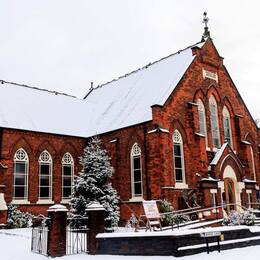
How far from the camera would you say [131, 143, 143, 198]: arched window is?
2846 centimetres

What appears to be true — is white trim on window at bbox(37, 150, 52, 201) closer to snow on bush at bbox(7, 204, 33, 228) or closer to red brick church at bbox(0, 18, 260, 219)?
red brick church at bbox(0, 18, 260, 219)

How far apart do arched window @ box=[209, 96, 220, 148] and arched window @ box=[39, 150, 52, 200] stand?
13467mm

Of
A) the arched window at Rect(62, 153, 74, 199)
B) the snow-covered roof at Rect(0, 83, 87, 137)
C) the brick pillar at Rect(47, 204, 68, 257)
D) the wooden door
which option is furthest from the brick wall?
the brick pillar at Rect(47, 204, 68, 257)

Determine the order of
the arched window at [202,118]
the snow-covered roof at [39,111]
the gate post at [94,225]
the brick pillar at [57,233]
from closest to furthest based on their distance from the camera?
1. the brick pillar at [57,233]
2. the gate post at [94,225]
3. the arched window at [202,118]
4. the snow-covered roof at [39,111]

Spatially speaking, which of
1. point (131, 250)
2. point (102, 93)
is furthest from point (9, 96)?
point (131, 250)

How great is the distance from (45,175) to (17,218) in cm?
494

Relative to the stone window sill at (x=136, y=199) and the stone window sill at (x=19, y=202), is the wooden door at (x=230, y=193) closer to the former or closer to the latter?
the stone window sill at (x=136, y=199)

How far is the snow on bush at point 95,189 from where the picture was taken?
24438 millimetres

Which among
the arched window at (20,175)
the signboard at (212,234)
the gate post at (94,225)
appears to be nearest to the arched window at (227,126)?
the arched window at (20,175)

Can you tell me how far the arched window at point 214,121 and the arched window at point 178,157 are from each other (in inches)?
171

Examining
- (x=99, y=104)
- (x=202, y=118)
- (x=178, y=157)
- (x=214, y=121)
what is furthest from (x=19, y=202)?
(x=214, y=121)

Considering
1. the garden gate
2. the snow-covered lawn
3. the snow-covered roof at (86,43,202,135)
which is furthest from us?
the snow-covered roof at (86,43,202,135)

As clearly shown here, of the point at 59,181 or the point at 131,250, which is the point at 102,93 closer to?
the point at 59,181

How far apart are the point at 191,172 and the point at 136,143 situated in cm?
457
